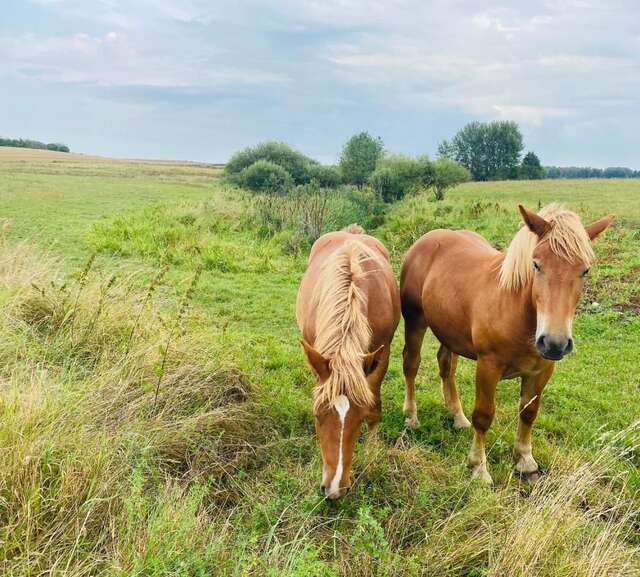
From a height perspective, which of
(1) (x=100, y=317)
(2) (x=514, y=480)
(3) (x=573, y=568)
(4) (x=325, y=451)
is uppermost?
(1) (x=100, y=317)

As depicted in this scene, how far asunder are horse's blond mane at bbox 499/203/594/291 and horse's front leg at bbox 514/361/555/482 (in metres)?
0.80

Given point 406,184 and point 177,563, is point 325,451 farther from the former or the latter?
point 406,184

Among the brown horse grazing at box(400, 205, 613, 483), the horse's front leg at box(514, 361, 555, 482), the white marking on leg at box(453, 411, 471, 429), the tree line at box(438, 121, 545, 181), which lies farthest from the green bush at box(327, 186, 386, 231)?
the tree line at box(438, 121, 545, 181)

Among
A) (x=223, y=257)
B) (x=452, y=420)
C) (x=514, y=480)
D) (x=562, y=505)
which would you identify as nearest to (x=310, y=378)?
(x=452, y=420)

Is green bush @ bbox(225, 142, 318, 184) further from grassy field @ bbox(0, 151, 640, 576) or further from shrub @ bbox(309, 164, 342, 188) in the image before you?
grassy field @ bbox(0, 151, 640, 576)

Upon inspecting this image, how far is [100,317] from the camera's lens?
4.88m

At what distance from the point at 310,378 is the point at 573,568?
3.33 m

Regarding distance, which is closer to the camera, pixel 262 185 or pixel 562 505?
pixel 562 505

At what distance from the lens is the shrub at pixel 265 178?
82.7 feet

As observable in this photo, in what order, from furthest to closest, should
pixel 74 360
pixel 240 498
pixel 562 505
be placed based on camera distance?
1. pixel 74 360
2. pixel 240 498
3. pixel 562 505

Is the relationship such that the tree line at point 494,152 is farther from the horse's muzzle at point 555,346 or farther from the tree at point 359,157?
the horse's muzzle at point 555,346

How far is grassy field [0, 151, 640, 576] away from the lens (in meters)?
2.50

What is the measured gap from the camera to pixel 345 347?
3045mm

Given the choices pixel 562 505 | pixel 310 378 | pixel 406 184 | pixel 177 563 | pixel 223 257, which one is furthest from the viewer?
pixel 406 184
